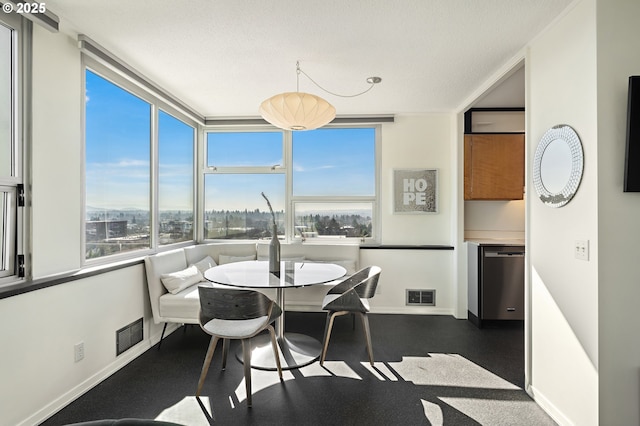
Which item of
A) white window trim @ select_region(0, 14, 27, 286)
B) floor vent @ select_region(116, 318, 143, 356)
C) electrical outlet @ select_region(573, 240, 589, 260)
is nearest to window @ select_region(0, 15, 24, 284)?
white window trim @ select_region(0, 14, 27, 286)

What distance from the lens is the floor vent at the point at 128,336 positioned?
2.72 meters

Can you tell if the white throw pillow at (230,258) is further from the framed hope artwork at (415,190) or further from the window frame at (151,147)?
the framed hope artwork at (415,190)

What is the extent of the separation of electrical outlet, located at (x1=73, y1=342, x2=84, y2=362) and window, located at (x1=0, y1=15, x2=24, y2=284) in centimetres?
62

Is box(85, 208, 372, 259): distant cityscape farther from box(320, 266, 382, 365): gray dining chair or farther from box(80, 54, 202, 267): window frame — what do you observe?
box(320, 266, 382, 365): gray dining chair

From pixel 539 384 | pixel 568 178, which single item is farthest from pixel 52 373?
pixel 568 178

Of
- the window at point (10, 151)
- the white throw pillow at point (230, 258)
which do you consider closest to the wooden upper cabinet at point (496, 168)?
the white throw pillow at point (230, 258)

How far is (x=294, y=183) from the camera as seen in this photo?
449cm

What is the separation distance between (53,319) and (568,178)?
3309 millimetres

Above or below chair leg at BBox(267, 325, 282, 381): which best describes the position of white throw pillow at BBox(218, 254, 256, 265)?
above

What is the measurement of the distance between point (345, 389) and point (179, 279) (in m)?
1.82

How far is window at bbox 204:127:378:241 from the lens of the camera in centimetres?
442

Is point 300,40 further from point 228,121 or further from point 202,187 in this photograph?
point 202,187

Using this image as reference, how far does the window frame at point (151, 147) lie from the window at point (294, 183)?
305 millimetres

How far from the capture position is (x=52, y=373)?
210 centimetres
